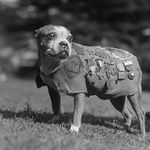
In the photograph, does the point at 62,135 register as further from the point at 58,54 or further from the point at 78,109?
the point at 58,54

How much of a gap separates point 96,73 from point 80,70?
322 millimetres

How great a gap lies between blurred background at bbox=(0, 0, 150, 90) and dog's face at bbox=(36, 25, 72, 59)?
64.3ft

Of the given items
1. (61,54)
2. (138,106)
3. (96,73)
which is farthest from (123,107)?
(61,54)

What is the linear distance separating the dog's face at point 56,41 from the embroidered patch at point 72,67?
0.19m

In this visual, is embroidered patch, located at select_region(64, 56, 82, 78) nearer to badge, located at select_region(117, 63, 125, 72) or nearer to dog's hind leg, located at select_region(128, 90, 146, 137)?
badge, located at select_region(117, 63, 125, 72)

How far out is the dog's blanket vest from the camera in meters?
7.02

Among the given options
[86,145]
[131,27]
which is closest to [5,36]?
[131,27]

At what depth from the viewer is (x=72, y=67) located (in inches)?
276

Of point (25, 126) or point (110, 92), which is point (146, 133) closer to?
point (110, 92)

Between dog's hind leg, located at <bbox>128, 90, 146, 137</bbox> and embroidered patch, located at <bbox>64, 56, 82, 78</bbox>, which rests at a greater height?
embroidered patch, located at <bbox>64, 56, 82, 78</bbox>

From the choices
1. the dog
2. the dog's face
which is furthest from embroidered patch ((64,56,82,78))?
the dog's face

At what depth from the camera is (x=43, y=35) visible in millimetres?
6977

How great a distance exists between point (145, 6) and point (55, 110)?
21.0 meters

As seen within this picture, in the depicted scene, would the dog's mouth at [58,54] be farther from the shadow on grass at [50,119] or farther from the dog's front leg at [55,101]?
the shadow on grass at [50,119]
